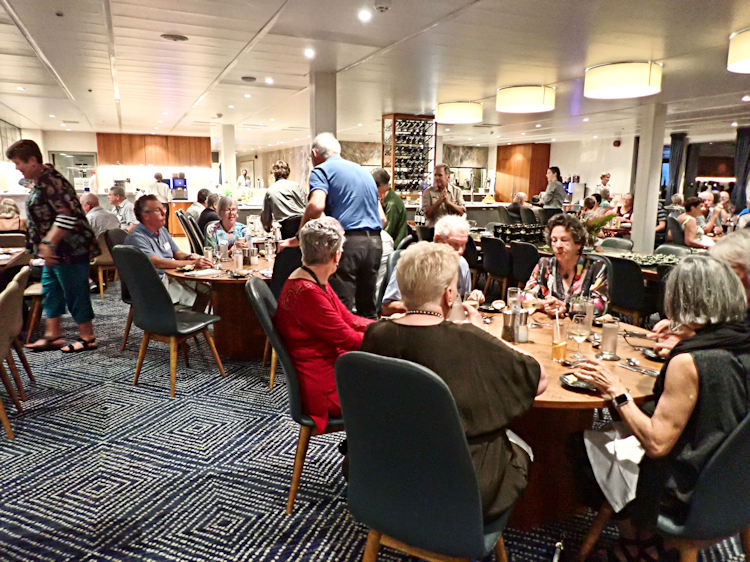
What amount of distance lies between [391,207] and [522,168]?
15.3 metres

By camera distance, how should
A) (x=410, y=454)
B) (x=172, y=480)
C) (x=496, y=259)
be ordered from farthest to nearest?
(x=496, y=259)
(x=172, y=480)
(x=410, y=454)

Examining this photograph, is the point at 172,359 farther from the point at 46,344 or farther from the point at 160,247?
the point at 46,344

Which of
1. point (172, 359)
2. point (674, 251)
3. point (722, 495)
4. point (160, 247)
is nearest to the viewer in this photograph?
point (722, 495)

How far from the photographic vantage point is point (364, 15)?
470 centimetres

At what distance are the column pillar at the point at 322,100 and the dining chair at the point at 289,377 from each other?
18.1 feet

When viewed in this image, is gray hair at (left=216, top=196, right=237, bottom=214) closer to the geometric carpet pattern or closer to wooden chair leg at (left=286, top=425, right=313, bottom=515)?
the geometric carpet pattern

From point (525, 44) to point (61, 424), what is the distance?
5.56 metres

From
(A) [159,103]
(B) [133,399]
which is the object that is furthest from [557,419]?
(A) [159,103]

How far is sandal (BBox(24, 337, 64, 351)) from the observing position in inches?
186

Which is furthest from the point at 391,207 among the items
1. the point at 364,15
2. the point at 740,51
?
the point at 740,51

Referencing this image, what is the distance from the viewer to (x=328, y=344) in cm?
233

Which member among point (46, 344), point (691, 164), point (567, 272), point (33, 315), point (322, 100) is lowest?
point (46, 344)

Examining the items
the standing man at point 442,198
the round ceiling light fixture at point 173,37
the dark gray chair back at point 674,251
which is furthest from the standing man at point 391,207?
the dark gray chair back at point 674,251

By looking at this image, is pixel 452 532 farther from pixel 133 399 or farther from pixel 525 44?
pixel 525 44
